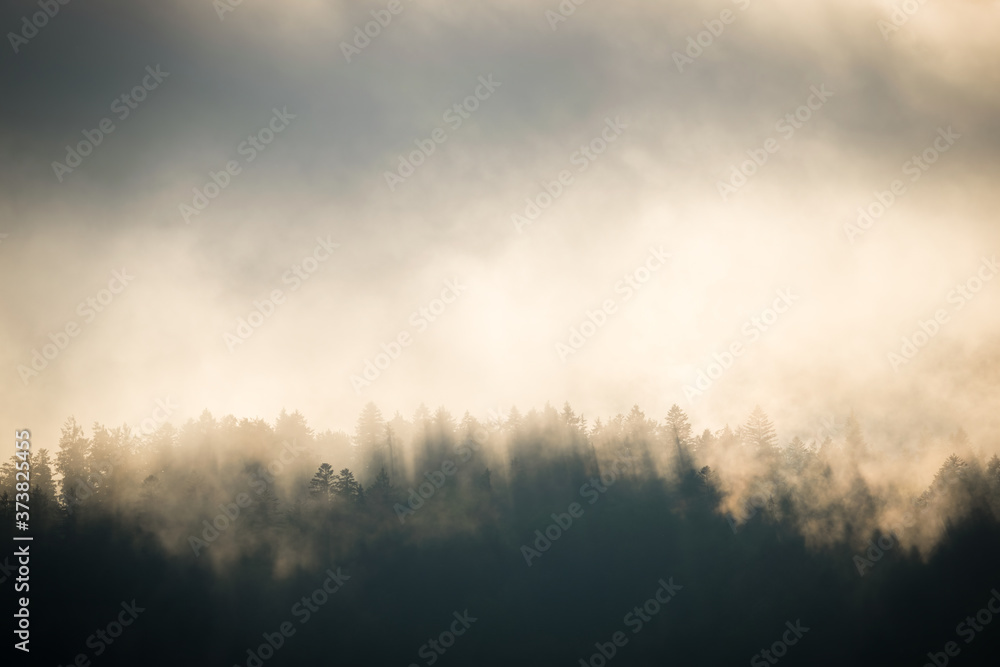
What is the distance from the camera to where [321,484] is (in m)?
108

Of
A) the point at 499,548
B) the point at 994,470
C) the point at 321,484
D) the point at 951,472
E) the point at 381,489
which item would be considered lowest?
the point at 994,470

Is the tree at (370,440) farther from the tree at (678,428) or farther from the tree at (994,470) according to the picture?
the tree at (994,470)

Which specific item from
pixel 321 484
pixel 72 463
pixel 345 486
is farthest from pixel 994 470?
pixel 72 463

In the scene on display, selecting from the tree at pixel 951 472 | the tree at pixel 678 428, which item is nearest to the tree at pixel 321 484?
the tree at pixel 678 428

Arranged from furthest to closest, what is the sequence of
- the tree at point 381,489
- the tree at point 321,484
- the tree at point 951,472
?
1. the tree at point 951,472
2. the tree at point 381,489
3. the tree at point 321,484

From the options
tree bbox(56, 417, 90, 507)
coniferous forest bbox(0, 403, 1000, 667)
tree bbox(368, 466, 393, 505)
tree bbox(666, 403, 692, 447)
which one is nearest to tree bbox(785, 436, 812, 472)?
coniferous forest bbox(0, 403, 1000, 667)

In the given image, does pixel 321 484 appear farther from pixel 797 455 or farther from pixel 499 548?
pixel 797 455

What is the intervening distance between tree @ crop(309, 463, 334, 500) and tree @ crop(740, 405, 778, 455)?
79.8 m

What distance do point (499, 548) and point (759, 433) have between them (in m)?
55.8

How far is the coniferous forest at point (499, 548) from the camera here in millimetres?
94438

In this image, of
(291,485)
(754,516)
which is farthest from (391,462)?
(754,516)

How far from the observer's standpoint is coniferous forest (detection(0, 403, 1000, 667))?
94438 millimetres

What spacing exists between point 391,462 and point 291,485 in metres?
19.9

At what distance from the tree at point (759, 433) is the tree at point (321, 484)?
79.8m
